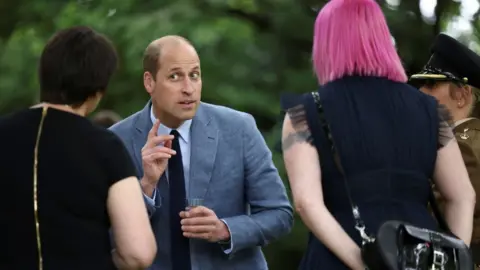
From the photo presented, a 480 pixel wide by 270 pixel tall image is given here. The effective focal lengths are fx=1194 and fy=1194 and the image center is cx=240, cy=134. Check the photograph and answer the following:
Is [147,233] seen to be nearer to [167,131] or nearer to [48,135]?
[48,135]

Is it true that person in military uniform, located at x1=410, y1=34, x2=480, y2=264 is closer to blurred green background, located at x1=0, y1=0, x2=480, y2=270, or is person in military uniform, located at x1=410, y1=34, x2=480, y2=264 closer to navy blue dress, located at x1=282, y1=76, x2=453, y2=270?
navy blue dress, located at x1=282, y1=76, x2=453, y2=270

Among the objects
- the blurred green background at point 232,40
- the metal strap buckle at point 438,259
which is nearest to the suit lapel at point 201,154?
the metal strap buckle at point 438,259

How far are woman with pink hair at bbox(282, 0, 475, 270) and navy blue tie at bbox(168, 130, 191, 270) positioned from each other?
75cm

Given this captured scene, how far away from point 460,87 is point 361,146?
103 cm

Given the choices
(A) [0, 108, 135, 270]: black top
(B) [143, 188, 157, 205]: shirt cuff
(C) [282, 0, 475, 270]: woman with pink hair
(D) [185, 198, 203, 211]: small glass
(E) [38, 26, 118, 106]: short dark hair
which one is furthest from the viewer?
(D) [185, 198, 203, 211]: small glass

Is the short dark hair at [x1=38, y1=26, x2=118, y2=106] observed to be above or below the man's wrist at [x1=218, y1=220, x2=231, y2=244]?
above

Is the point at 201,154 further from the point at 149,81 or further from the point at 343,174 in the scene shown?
the point at 343,174

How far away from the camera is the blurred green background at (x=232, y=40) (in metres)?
7.05

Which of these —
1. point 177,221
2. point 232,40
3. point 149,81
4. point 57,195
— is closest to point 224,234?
point 177,221

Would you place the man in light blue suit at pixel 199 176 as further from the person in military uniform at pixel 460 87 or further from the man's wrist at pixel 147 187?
the person in military uniform at pixel 460 87

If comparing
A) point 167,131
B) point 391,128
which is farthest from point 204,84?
point 391,128

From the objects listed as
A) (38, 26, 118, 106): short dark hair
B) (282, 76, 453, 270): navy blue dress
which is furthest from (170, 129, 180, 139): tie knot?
(38, 26, 118, 106): short dark hair

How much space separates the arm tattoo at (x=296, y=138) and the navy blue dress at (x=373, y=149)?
0.07ft

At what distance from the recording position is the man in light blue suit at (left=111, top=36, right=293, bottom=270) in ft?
14.8
